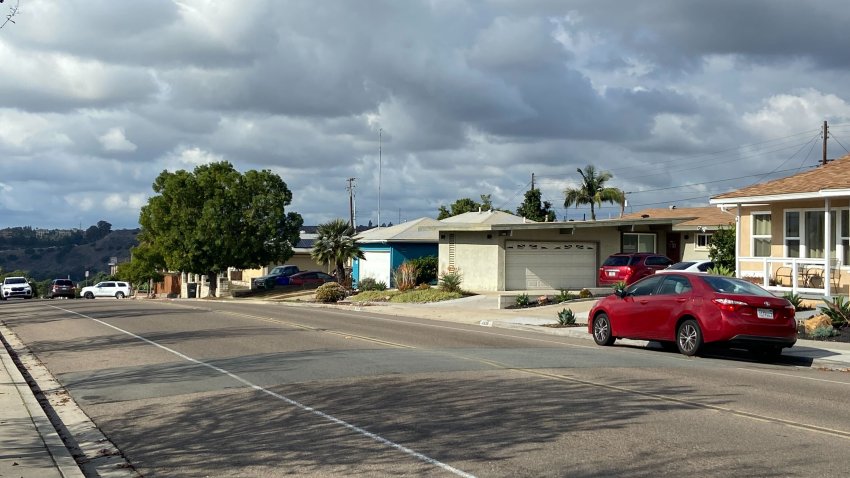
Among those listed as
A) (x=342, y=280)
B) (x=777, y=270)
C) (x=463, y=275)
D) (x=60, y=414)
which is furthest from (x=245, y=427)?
(x=342, y=280)

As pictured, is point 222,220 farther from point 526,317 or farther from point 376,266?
point 526,317

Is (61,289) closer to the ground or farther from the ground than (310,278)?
closer to the ground

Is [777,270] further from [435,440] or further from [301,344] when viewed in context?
[435,440]

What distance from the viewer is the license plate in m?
Result: 16.2

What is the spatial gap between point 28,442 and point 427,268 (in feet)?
119

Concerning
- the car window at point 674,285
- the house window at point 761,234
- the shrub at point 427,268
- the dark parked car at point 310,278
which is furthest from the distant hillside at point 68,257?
the car window at point 674,285

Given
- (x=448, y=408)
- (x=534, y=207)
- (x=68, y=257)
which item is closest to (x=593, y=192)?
(x=534, y=207)

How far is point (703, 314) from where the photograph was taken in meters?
16.4

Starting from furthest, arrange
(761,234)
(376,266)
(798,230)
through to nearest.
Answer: (376,266) < (761,234) < (798,230)

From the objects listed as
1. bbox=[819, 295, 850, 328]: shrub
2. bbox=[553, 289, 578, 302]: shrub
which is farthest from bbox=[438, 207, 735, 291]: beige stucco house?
bbox=[819, 295, 850, 328]: shrub

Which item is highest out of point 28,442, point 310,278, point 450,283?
point 450,283

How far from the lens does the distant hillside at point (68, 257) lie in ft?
559

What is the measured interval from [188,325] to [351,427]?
15741 millimetres

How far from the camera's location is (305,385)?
1251 centimetres
